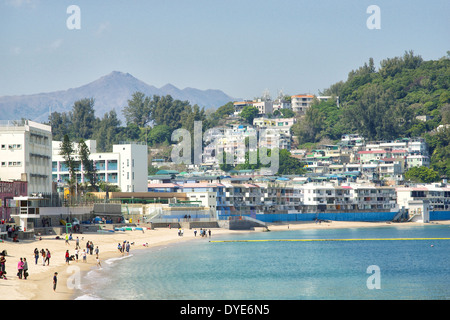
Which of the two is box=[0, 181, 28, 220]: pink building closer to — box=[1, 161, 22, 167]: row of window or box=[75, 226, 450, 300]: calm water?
box=[1, 161, 22, 167]: row of window

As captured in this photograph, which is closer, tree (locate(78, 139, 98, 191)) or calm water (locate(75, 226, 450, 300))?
calm water (locate(75, 226, 450, 300))

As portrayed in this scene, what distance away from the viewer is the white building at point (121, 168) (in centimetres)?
15500

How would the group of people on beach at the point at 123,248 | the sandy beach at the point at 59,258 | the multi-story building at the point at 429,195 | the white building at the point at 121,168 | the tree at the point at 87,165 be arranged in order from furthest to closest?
the multi-story building at the point at 429,195
the white building at the point at 121,168
the tree at the point at 87,165
the group of people on beach at the point at 123,248
the sandy beach at the point at 59,258

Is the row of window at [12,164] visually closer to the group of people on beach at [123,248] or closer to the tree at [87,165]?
the group of people on beach at [123,248]

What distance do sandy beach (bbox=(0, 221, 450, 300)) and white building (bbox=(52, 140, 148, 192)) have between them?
39084 millimetres

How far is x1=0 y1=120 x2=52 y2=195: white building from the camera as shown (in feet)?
324

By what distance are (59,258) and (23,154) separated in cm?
3526

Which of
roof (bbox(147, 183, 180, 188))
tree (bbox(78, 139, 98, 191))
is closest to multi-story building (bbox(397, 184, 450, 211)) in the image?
roof (bbox(147, 183, 180, 188))

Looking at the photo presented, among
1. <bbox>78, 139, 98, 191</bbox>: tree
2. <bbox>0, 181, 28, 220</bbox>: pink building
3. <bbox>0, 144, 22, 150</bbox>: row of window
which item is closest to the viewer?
<bbox>0, 181, 28, 220</bbox>: pink building

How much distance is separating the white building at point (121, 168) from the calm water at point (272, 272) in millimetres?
55634

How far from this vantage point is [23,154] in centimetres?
9931

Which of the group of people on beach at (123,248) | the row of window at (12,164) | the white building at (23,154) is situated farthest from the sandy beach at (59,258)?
the row of window at (12,164)
